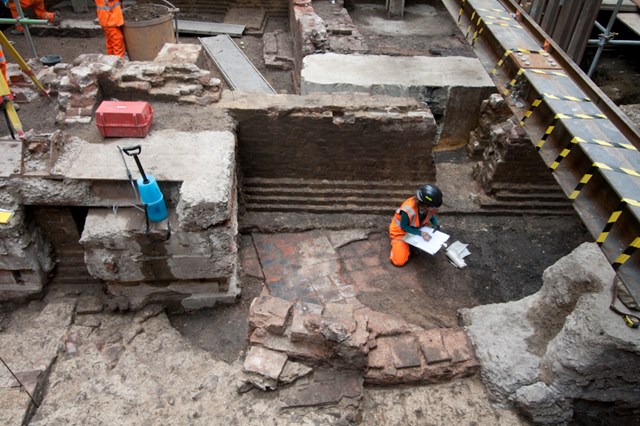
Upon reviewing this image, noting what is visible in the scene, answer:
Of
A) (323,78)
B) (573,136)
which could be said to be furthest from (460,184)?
(573,136)

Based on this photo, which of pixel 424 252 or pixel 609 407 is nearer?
pixel 609 407

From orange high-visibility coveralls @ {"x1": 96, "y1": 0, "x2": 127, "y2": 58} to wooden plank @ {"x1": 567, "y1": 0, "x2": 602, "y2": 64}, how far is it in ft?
19.8

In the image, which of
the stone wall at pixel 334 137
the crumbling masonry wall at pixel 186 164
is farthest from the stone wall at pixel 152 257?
the stone wall at pixel 334 137

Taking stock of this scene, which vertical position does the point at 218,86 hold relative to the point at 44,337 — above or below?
above

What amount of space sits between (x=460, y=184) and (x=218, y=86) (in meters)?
3.13

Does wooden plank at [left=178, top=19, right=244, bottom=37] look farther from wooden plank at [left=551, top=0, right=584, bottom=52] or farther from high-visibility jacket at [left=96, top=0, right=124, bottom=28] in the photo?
wooden plank at [left=551, top=0, right=584, bottom=52]

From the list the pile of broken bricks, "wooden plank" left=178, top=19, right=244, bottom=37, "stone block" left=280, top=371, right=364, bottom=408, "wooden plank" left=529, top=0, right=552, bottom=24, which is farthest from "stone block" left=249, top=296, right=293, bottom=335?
"wooden plank" left=178, top=19, right=244, bottom=37

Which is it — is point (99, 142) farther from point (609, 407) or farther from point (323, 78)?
point (609, 407)

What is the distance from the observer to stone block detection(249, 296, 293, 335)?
317 centimetres

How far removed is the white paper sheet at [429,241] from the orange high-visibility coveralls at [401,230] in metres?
0.08

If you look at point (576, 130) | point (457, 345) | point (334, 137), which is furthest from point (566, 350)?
point (334, 137)

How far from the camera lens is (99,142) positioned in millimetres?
4051

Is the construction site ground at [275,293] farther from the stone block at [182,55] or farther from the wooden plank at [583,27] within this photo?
the wooden plank at [583,27]

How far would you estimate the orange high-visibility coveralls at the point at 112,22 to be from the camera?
6582mm
